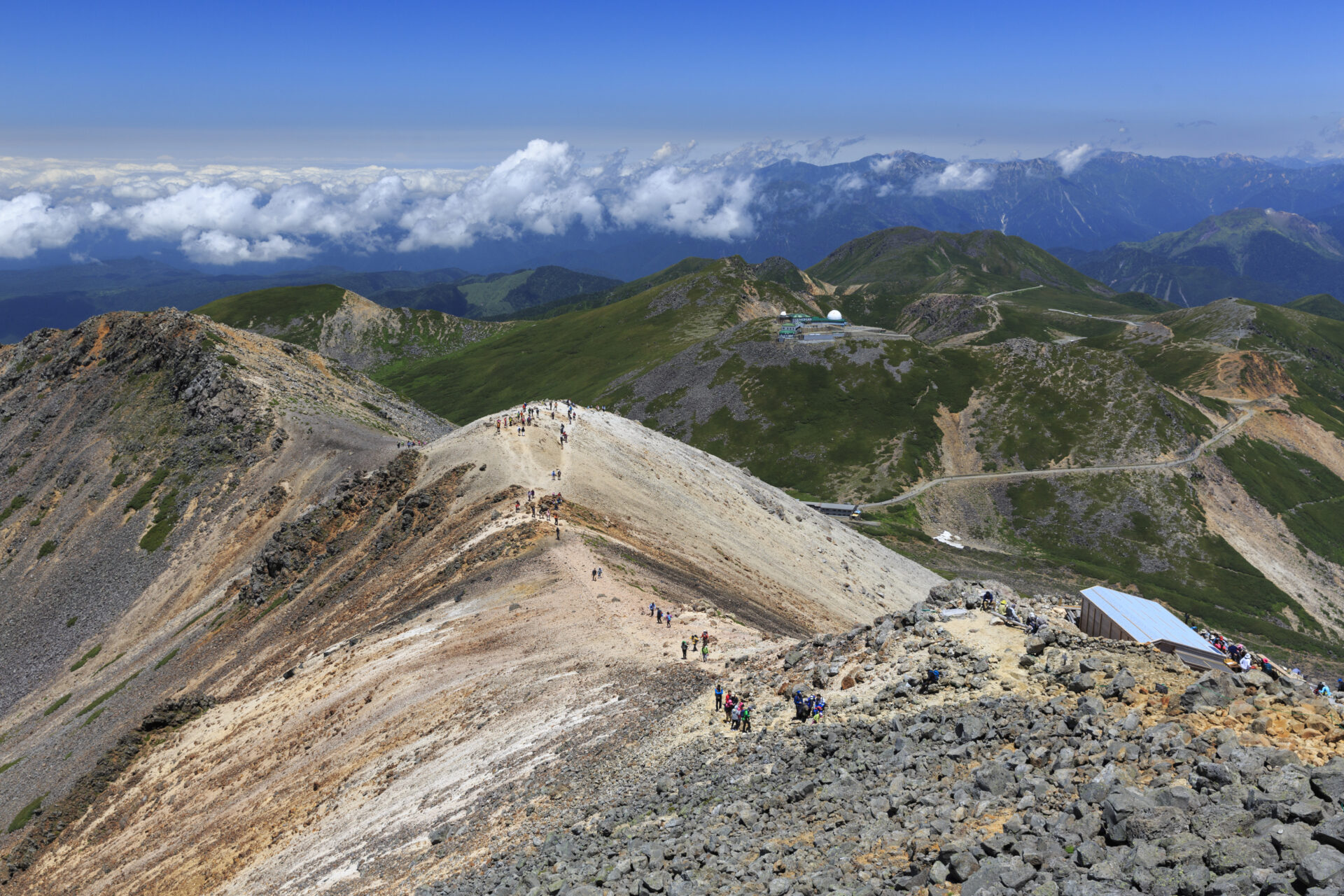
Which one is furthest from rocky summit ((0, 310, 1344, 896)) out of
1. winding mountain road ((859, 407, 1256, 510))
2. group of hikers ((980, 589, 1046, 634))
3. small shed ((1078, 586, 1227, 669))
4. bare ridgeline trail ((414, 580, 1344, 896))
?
winding mountain road ((859, 407, 1256, 510))

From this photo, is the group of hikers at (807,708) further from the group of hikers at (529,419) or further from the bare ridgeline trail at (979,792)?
the group of hikers at (529,419)

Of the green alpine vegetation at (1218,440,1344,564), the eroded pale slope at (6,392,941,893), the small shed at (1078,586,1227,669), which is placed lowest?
the green alpine vegetation at (1218,440,1344,564)

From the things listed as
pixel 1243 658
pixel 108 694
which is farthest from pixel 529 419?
pixel 1243 658

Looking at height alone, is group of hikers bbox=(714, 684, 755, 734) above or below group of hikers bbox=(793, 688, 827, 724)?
below

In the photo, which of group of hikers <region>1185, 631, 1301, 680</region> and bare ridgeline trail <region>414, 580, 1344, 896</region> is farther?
group of hikers <region>1185, 631, 1301, 680</region>

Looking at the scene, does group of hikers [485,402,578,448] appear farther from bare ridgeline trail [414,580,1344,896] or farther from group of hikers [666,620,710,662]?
bare ridgeline trail [414,580,1344,896]

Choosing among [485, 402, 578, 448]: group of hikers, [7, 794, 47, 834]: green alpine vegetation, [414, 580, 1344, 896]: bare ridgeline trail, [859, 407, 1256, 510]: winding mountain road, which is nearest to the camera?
[414, 580, 1344, 896]: bare ridgeline trail

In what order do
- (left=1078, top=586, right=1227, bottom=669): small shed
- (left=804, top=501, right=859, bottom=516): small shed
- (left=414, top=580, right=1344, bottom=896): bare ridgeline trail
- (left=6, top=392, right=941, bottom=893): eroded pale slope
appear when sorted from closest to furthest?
1. (left=414, top=580, right=1344, bottom=896): bare ridgeline trail
2. (left=1078, top=586, right=1227, bottom=669): small shed
3. (left=6, top=392, right=941, bottom=893): eroded pale slope
4. (left=804, top=501, right=859, bottom=516): small shed
